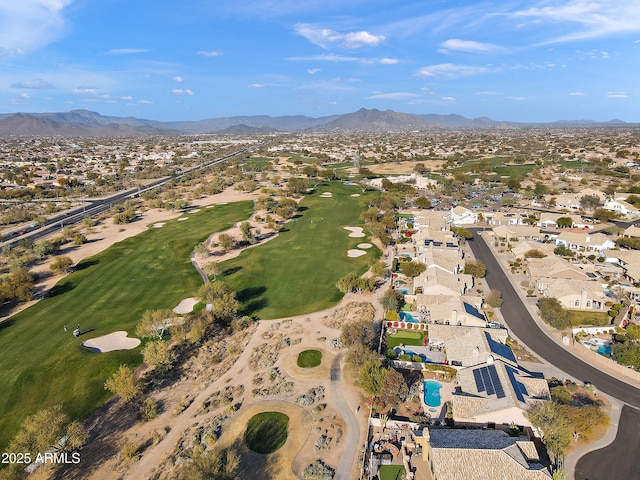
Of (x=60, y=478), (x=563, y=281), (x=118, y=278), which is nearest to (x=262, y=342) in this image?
(x=60, y=478)

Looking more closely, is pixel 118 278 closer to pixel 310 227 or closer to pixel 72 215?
pixel 310 227

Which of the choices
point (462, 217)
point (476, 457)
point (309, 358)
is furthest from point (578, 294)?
point (462, 217)

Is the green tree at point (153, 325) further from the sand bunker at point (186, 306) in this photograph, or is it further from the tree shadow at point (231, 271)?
the tree shadow at point (231, 271)

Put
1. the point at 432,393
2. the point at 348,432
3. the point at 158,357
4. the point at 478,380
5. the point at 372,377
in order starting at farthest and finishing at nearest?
the point at 158,357, the point at 432,393, the point at 372,377, the point at 478,380, the point at 348,432

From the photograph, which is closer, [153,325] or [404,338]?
[404,338]

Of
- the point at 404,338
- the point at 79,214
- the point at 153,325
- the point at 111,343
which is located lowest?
the point at 111,343

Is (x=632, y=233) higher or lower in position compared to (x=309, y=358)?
higher

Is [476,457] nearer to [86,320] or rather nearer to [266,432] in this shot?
[266,432]
